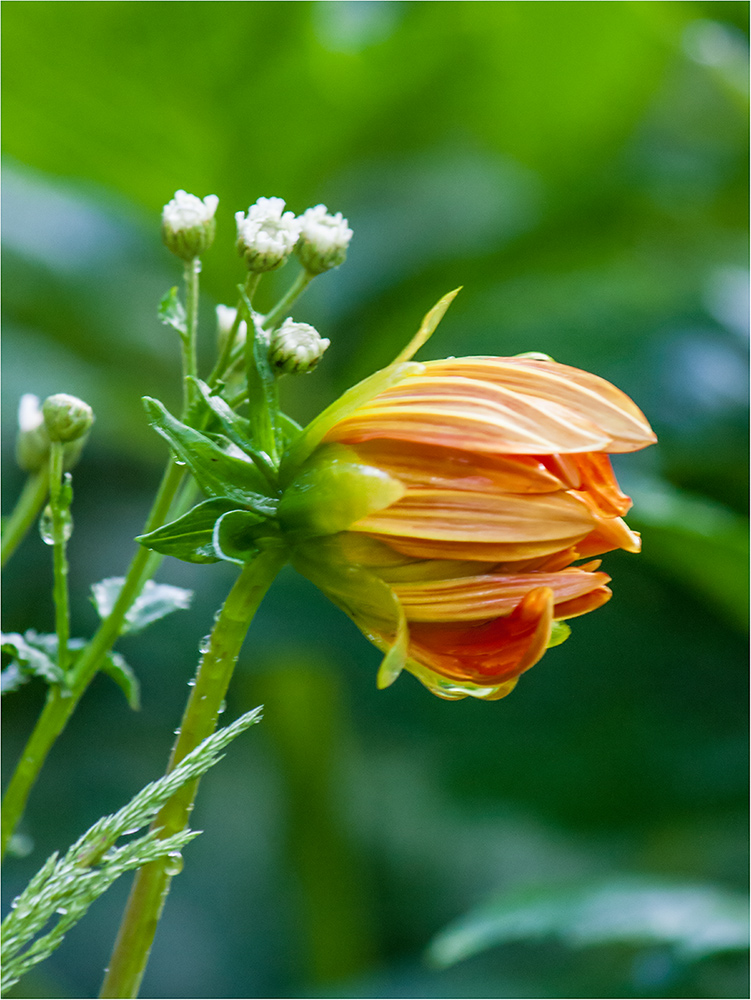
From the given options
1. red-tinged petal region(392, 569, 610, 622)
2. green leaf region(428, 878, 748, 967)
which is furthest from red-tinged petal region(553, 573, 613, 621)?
green leaf region(428, 878, 748, 967)

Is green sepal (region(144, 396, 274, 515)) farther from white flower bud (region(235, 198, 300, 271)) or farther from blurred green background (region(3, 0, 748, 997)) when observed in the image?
blurred green background (region(3, 0, 748, 997))

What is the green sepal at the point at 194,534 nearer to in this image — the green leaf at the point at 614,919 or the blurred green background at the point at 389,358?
the green leaf at the point at 614,919

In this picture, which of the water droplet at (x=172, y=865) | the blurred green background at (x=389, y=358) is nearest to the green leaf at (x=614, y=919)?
the blurred green background at (x=389, y=358)

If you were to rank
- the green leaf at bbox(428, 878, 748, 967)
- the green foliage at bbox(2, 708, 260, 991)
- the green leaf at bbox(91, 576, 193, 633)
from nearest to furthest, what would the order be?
the green foliage at bbox(2, 708, 260, 991)
the green leaf at bbox(91, 576, 193, 633)
the green leaf at bbox(428, 878, 748, 967)

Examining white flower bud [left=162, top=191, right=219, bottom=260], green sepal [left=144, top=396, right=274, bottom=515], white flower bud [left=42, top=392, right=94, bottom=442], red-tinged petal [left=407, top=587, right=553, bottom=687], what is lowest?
red-tinged petal [left=407, top=587, right=553, bottom=687]

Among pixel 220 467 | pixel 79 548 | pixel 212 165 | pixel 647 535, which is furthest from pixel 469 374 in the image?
pixel 79 548

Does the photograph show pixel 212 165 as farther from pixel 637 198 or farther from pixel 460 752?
pixel 460 752

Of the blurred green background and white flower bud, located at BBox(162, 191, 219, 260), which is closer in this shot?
white flower bud, located at BBox(162, 191, 219, 260)
